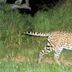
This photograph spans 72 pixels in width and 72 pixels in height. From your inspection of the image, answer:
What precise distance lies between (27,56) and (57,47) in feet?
3.97

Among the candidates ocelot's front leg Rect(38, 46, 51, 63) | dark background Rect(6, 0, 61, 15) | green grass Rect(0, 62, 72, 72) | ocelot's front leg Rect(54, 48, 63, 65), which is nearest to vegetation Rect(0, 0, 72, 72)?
green grass Rect(0, 62, 72, 72)

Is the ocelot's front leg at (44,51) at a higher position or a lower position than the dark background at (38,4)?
lower

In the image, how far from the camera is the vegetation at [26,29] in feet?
40.6

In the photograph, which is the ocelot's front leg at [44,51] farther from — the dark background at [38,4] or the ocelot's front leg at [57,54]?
the dark background at [38,4]

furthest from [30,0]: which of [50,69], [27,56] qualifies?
[50,69]

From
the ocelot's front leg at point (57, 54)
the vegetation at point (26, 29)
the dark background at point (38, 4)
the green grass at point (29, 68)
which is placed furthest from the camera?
the dark background at point (38, 4)

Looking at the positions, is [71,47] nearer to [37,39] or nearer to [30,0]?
[37,39]

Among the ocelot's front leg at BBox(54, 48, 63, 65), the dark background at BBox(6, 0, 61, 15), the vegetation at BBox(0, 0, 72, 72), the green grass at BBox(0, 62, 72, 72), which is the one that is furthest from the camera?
the dark background at BBox(6, 0, 61, 15)

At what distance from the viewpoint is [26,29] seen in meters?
14.5

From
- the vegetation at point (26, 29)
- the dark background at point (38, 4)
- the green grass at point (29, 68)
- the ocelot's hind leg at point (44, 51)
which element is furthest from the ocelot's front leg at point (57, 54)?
the dark background at point (38, 4)

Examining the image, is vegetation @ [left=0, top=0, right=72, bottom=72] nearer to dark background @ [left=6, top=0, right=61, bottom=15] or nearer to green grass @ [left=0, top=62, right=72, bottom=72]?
green grass @ [left=0, top=62, right=72, bottom=72]

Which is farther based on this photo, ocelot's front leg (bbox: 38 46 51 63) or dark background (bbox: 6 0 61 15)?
dark background (bbox: 6 0 61 15)

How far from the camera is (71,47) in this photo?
39.3 feet

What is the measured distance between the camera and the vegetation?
12.4 meters
